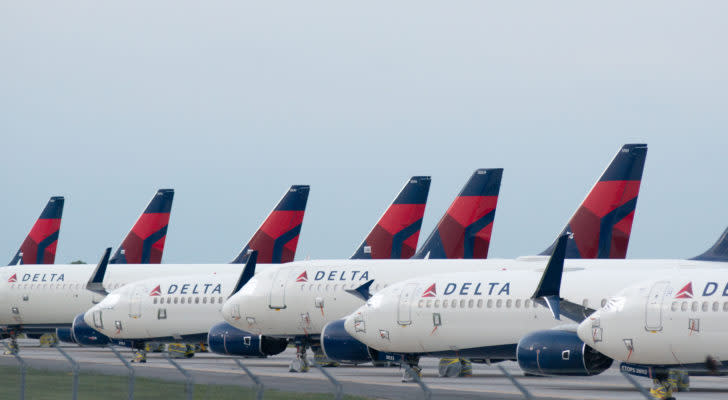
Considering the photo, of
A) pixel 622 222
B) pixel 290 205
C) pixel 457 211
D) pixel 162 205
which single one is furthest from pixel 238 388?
pixel 162 205

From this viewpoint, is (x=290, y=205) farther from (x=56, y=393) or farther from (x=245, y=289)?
(x=56, y=393)

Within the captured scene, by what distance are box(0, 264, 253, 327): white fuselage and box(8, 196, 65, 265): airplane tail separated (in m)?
15.8

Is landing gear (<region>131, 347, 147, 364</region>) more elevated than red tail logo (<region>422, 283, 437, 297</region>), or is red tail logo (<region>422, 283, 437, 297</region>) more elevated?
red tail logo (<region>422, 283, 437, 297</region>)

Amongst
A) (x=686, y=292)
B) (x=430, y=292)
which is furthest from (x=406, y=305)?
(x=686, y=292)

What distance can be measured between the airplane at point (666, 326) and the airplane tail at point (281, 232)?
36038 mm

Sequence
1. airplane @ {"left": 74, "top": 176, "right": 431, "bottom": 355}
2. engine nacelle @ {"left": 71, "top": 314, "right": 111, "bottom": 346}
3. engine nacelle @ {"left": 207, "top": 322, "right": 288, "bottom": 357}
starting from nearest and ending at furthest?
engine nacelle @ {"left": 207, "top": 322, "right": 288, "bottom": 357} → airplane @ {"left": 74, "top": 176, "right": 431, "bottom": 355} → engine nacelle @ {"left": 71, "top": 314, "right": 111, "bottom": 346}

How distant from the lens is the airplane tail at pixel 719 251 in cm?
4328

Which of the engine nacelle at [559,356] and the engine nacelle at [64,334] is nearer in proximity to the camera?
the engine nacelle at [559,356]

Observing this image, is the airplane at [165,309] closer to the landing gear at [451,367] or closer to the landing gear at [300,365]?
the landing gear at [300,365]

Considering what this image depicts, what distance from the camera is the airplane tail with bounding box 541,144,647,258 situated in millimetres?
50000

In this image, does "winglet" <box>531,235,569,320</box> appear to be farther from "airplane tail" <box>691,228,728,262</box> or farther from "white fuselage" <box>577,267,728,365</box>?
"airplane tail" <box>691,228,728,262</box>

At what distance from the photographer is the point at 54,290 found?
2793 inches

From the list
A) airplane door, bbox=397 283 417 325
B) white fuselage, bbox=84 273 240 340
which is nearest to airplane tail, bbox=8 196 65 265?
white fuselage, bbox=84 273 240 340

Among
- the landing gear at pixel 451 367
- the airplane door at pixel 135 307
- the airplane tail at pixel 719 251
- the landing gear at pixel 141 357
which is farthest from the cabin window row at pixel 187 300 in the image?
the airplane tail at pixel 719 251
